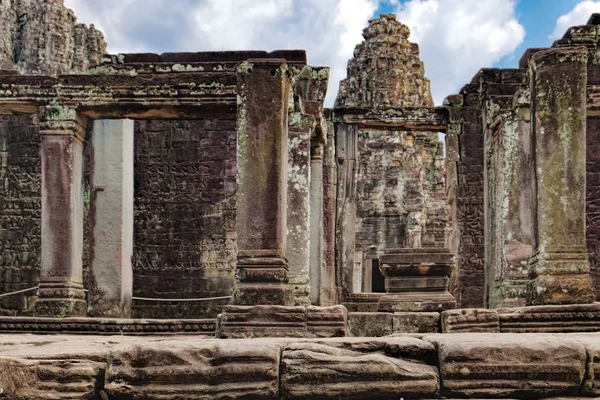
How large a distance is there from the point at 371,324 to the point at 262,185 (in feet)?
8.01

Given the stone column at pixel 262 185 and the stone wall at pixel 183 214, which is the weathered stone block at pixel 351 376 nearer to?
the stone column at pixel 262 185

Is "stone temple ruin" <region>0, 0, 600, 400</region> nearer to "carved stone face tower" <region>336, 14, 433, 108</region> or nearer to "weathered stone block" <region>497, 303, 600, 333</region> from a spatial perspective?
"weathered stone block" <region>497, 303, 600, 333</region>

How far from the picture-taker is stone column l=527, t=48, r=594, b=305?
256 inches

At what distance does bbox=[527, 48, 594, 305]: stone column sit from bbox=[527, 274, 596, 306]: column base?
0.12 meters

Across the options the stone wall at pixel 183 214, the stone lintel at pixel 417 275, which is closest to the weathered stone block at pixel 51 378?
the stone lintel at pixel 417 275

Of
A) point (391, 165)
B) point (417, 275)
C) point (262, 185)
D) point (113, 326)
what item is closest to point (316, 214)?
point (417, 275)

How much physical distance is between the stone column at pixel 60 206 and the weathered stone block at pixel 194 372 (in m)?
5.36

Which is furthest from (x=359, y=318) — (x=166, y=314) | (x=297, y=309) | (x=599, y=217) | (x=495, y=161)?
(x=599, y=217)

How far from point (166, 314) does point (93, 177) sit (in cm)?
366

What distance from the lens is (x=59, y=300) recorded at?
879cm

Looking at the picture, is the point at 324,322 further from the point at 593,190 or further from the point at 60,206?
the point at 593,190

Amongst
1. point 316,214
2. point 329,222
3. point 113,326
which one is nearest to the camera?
point 113,326

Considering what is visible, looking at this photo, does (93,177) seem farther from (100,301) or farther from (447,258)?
(447,258)

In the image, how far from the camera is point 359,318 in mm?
8070
